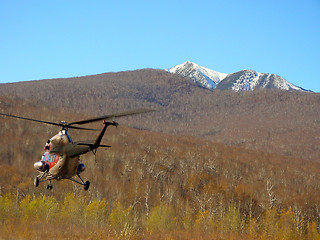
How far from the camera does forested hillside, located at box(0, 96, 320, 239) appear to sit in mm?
92562

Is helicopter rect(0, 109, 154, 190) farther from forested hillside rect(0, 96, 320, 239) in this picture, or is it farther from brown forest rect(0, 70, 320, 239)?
brown forest rect(0, 70, 320, 239)

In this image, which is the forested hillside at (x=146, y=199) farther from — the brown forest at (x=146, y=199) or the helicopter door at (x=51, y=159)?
the helicopter door at (x=51, y=159)

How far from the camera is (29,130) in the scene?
535 ft

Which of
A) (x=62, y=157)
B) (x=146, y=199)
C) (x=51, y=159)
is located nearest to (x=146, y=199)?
(x=146, y=199)

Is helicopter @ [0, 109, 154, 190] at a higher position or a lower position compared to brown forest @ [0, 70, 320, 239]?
A: higher

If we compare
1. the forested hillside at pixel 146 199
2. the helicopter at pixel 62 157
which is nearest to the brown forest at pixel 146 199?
the forested hillside at pixel 146 199

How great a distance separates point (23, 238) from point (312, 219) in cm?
10071

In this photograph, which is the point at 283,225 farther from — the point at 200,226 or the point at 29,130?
the point at 29,130

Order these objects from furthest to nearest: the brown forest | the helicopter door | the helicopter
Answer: the brown forest < the helicopter door < the helicopter

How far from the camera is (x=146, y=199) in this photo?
123 m

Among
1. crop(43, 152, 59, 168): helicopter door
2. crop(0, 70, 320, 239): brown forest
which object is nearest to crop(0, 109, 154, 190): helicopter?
crop(43, 152, 59, 168): helicopter door

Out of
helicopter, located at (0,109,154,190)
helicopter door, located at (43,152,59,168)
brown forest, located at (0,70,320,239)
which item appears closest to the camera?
helicopter, located at (0,109,154,190)

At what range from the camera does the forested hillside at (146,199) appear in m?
92.6

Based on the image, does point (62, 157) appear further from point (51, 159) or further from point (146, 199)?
point (146, 199)
